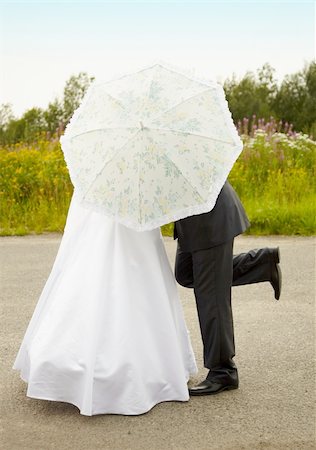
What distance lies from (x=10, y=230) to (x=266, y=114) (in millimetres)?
28587

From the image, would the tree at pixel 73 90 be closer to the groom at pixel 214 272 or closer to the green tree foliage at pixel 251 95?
the green tree foliage at pixel 251 95

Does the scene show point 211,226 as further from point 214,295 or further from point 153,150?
point 153,150

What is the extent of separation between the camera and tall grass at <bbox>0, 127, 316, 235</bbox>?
35.2ft

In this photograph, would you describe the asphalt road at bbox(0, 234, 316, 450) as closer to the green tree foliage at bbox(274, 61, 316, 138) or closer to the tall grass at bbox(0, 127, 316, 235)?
the tall grass at bbox(0, 127, 316, 235)

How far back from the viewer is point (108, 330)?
169 inches

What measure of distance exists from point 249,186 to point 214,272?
805 cm

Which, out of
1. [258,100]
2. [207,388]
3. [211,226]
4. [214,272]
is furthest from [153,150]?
[258,100]

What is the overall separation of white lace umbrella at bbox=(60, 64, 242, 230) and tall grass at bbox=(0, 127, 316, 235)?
6160 mm

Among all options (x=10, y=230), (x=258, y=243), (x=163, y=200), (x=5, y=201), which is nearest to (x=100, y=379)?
(x=163, y=200)

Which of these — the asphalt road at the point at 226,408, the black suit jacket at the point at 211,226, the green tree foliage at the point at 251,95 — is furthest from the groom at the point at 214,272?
the green tree foliage at the point at 251,95

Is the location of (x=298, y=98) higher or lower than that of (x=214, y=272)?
higher

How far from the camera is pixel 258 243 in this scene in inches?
385

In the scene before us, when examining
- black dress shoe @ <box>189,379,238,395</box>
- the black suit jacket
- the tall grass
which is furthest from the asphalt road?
the tall grass

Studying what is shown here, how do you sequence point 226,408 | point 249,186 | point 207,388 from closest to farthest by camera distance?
point 226,408, point 207,388, point 249,186
